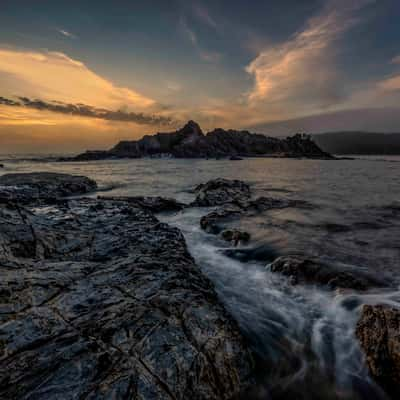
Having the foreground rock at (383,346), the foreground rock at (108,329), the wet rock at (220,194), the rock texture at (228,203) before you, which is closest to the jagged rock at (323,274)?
the foreground rock at (383,346)

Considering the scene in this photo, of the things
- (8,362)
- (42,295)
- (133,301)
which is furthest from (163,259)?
(8,362)

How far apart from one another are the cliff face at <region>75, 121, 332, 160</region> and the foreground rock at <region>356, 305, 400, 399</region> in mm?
113785

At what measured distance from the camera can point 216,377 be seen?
3.30 metres

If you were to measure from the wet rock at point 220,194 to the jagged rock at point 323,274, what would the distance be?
9.50m

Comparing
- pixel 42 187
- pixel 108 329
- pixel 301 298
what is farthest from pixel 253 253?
pixel 42 187

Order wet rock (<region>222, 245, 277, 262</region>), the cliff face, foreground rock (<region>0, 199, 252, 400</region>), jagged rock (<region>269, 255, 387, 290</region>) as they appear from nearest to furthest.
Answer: foreground rock (<region>0, 199, 252, 400</region>), jagged rock (<region>269, 255, 387, 290</region>), wet rock (<region>222, 245, 277, 262</region>), the cliff face

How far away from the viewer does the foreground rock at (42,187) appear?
17031mm

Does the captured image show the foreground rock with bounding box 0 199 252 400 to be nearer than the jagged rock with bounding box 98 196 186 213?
Yes

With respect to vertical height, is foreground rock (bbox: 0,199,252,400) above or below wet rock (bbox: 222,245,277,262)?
above

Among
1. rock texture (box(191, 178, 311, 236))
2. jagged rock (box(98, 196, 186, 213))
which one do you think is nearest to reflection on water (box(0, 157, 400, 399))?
rock texture (box(191, 178, 311, 236))

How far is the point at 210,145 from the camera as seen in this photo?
121 meters

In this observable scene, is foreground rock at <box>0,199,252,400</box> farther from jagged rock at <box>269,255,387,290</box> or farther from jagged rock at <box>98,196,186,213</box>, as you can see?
jagged rock at <box>98,196,186,213</box>

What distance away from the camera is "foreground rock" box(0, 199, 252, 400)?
2.74 meters

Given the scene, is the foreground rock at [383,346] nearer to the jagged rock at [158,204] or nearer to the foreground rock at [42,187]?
the jagged rock at [158,204]
